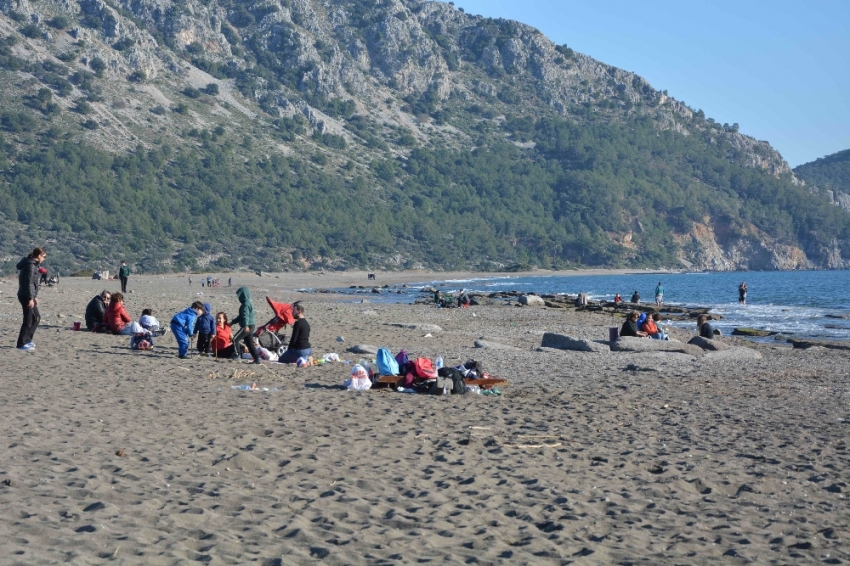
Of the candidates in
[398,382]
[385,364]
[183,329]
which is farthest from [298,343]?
[398,382]

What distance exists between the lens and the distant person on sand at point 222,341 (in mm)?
14484

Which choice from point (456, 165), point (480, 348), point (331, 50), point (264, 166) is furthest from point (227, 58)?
point (480, 348)

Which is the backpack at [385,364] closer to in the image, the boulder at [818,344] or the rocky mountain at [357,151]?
the boulder at [818,344]

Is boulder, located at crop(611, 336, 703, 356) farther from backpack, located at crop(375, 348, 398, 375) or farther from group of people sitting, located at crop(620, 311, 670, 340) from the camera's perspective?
backpack, located at crop(375, 348, 398, 375)

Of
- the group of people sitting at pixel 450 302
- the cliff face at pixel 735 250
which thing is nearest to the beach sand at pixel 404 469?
the group of people sitting at pixel 450 302

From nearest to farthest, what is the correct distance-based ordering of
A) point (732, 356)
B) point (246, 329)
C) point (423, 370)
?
point (423, 370) → point (246, 329) → point (732, 356)

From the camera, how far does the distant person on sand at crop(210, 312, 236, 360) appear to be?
14.5 meters

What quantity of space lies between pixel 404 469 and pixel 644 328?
13888mm

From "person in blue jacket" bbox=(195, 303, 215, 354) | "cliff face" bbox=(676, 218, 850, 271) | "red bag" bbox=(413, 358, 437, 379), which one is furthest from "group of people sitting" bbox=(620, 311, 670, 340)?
"cliff face" bbox=(676, 218, 850, 271)

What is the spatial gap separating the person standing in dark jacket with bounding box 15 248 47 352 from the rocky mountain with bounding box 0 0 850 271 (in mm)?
55247

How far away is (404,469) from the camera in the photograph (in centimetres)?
727

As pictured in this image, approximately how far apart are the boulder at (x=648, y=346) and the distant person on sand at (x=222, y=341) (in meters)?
8.23

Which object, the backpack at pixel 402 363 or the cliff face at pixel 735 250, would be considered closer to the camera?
the backpack at pixel 402 363

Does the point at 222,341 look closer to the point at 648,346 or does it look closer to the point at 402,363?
the point at 402,363
